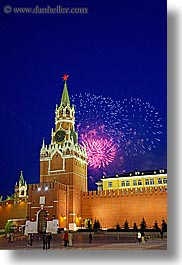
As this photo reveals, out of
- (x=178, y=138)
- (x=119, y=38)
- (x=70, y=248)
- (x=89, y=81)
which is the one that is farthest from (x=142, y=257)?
(x=119, y=38)

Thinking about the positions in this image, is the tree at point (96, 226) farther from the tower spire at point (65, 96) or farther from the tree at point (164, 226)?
the tower spire at point (65, 96)

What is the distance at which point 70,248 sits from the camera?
4.63 m

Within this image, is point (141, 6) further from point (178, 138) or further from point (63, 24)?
point (178, 138)

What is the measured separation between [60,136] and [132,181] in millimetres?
847

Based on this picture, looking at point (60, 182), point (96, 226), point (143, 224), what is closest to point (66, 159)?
point (60, 182)

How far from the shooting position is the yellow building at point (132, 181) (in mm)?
4770

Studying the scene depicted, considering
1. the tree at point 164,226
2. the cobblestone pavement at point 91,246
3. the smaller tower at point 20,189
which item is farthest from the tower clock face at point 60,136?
the tree at point 164,226

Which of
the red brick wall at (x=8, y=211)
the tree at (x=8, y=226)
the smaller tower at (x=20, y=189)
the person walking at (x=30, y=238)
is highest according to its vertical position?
the smaller tower at (x=20, y=189)

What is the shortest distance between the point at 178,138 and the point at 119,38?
1.18 m

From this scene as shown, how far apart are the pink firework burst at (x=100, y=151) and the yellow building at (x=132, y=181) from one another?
0.51 ft

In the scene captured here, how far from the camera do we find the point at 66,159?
17.0 feet

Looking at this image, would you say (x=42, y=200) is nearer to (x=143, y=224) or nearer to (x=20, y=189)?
(x=20, y=189)

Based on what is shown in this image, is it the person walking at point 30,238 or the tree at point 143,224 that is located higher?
the tree at point 143,224

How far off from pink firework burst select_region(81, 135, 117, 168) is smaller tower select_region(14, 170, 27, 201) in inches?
26.1
